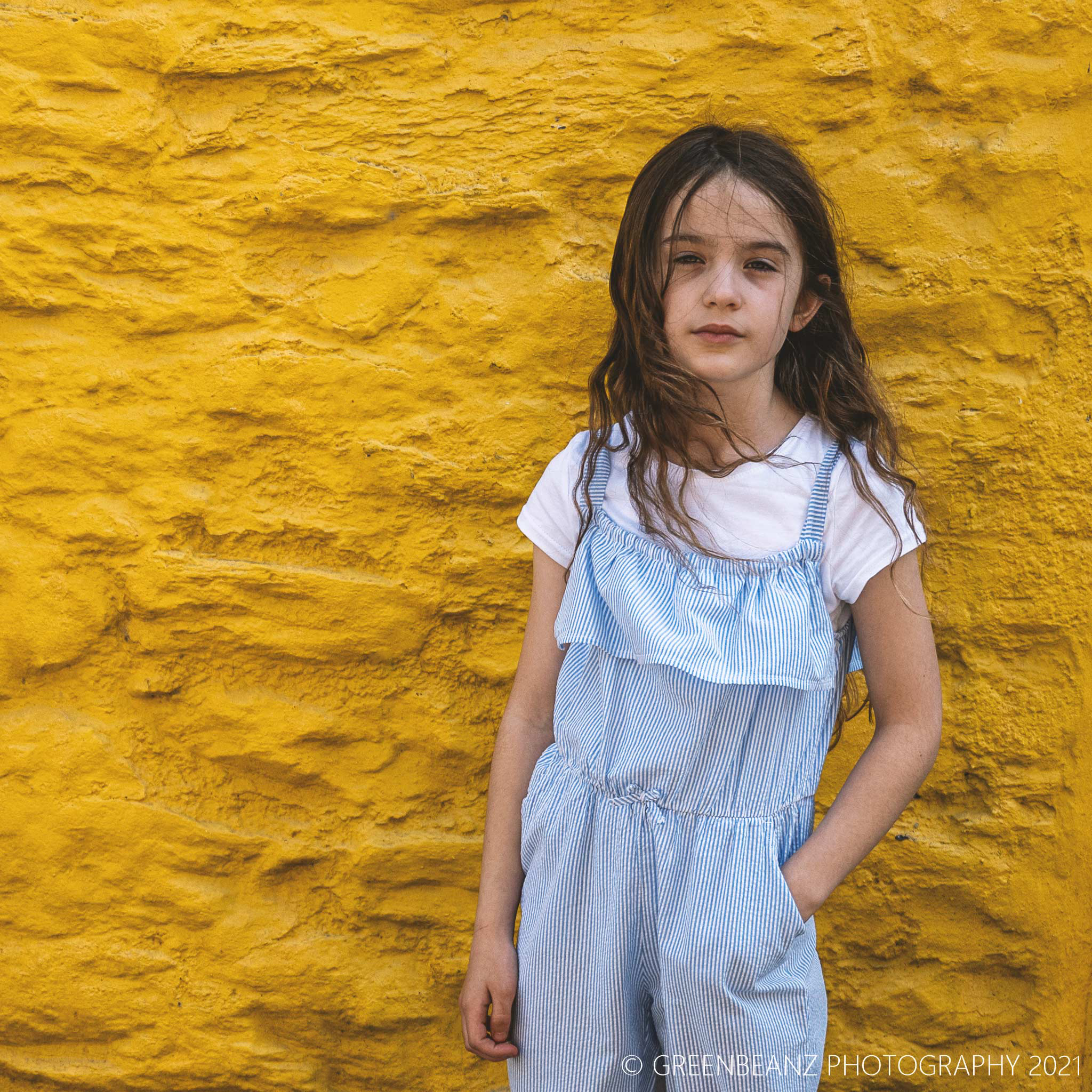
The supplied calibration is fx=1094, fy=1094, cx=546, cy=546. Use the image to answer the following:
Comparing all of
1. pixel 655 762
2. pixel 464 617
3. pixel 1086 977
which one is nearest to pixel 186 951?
pixel 464 617

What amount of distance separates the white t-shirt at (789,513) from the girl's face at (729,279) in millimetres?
117

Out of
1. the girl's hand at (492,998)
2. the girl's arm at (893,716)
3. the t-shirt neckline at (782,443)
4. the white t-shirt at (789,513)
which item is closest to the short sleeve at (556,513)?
the white t-shirt at (789,513)

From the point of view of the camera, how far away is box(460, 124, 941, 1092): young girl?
1167 millimetres

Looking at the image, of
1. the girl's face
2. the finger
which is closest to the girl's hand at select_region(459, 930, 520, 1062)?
the finger

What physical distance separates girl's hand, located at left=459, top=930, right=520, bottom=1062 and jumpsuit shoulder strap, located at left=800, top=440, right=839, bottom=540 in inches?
23.9

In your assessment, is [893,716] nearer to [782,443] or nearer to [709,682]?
[709,682]

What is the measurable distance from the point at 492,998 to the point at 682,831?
33 cm

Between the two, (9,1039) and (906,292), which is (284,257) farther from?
(9,1039)

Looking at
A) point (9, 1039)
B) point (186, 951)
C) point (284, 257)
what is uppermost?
point (284, 257)

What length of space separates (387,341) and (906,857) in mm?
1140

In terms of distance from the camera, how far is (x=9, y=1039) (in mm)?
1794

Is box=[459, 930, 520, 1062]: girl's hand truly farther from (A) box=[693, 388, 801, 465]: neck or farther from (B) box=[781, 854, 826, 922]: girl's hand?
(A) box=[693, 388, 801, 465]: neck

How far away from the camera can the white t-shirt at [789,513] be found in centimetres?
122

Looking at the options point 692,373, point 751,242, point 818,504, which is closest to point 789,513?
point 818,504
